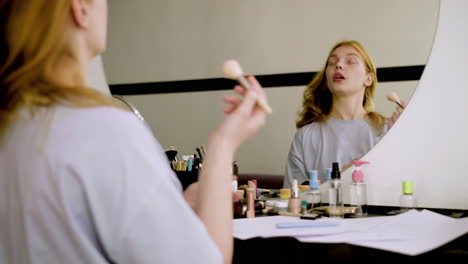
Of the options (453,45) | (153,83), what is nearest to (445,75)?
(453,45)

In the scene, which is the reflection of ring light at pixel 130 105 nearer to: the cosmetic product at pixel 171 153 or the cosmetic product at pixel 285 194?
the cosmetic product at pixel 171 153

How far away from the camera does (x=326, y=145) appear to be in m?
1.29

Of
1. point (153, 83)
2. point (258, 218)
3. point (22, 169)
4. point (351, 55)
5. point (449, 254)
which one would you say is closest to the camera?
point (22, 169)

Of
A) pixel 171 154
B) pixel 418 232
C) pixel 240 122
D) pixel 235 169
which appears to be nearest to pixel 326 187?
pixel 235 169

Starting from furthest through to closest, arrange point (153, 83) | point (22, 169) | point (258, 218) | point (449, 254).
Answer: point (153, 83)
point (258, 218)
point (449, 254)
point (22, 169)

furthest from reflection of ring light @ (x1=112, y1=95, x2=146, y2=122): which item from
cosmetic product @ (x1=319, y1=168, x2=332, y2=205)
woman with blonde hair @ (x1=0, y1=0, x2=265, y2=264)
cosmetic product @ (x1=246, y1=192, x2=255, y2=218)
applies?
woman with blonde hair @ (x1=0, y1=0, x2=265, y2=264)

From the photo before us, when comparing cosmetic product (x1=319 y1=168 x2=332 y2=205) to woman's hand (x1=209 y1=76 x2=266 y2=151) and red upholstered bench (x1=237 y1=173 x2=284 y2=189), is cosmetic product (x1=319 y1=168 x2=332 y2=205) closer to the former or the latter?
red upholstered bench (x1=237 y1=173 x2=284 y2=189)

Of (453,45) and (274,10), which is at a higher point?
(274,10)

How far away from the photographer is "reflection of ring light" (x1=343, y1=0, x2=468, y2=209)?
1122 millimetres

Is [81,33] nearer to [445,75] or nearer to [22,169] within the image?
[22,169]

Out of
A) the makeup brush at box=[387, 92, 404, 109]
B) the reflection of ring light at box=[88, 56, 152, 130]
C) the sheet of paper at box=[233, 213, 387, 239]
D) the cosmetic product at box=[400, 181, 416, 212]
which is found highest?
the reflection of ring light at box=[88, 56, 152, 130]

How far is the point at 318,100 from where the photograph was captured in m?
1.29

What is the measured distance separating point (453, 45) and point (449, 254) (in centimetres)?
63

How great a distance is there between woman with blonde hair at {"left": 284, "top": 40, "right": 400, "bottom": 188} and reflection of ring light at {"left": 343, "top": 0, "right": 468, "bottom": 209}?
8 centimetres
